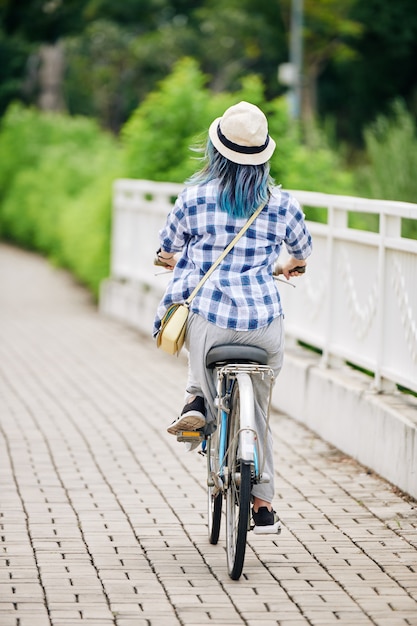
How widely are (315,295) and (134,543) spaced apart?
365cm

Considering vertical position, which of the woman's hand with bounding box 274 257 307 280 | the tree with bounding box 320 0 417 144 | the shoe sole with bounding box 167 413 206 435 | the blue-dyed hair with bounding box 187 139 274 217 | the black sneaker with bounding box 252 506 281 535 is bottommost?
the black sneaker with bounding box 252 506 281 535

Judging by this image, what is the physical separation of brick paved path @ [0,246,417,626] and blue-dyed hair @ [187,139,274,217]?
58.8 inches

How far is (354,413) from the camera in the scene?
25.9 ft

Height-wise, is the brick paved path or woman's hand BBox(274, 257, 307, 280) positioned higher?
woman's hand BBox(274, 257, 307, 280)

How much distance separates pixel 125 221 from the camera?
1590cm

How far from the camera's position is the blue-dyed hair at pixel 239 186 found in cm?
552

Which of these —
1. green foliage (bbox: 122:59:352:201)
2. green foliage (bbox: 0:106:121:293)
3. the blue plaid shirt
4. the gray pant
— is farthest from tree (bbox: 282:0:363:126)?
the gray pant

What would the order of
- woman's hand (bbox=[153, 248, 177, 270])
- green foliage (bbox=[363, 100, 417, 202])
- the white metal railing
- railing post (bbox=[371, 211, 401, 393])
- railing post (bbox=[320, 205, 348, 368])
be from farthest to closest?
1. green foliage (bbox=[363, 100, 417, 202])
2. railing post (bbox=[320, 205, 348, 368])
3. railing post (bbox=[371, 211, 401, 393])
4. the white metal railing
5. woman's hand (bbox=[153, 248, 177, 270])

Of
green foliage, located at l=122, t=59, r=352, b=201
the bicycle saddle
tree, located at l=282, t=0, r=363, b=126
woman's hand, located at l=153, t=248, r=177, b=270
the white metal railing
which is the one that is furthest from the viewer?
tree, located at l=282, t=0, r=363, b=126

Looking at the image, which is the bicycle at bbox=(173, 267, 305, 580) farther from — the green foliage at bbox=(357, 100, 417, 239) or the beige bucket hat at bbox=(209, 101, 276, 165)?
the green foliage at bbox=(357, 100, 417, 239)

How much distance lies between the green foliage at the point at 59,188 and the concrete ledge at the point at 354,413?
8225 millimetres

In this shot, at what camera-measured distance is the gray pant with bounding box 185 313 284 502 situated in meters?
5.52

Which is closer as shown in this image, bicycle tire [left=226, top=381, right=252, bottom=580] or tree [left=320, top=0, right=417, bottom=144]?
bicycle tire [left=226, top=381, right=252, bottom=580]

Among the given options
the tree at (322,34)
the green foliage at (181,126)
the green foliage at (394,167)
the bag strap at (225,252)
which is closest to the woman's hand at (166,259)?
the bag strap at (225,252)
